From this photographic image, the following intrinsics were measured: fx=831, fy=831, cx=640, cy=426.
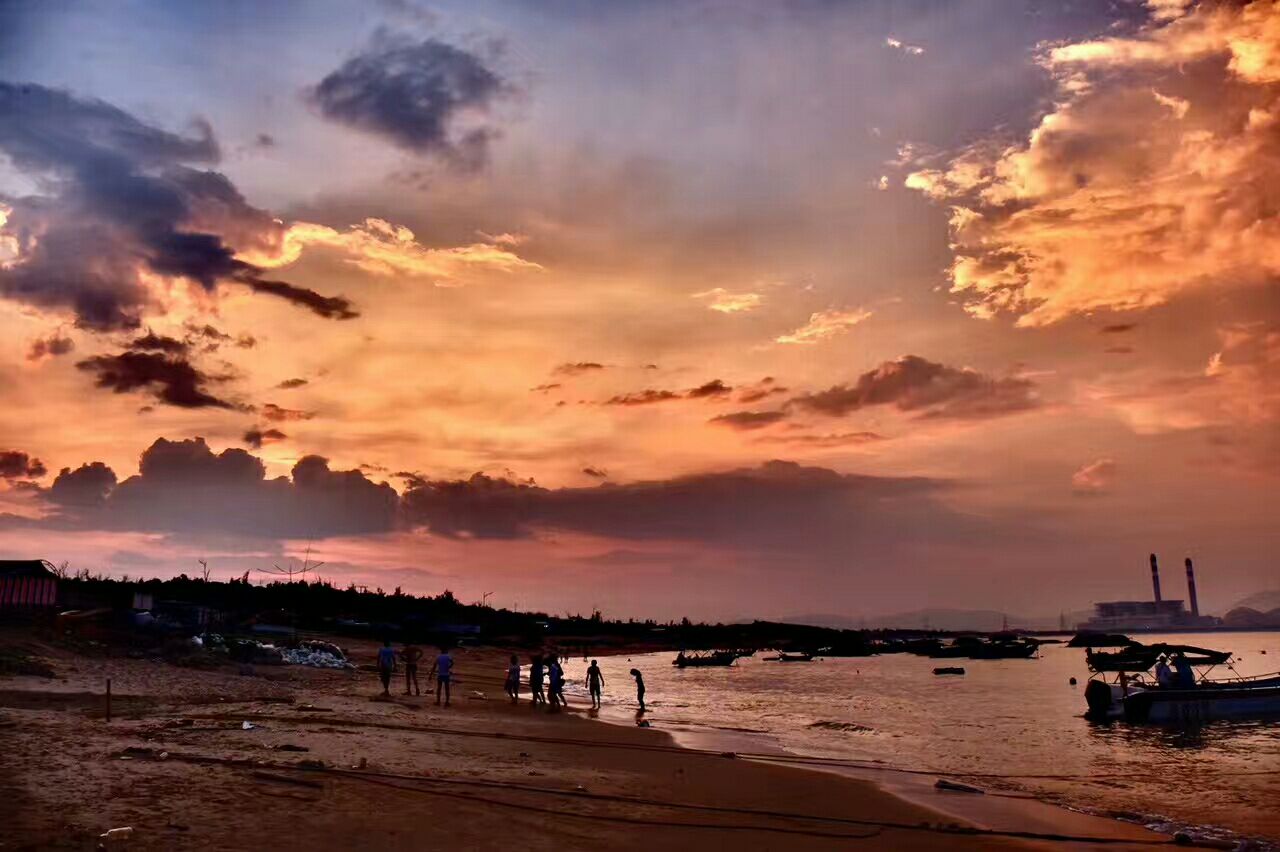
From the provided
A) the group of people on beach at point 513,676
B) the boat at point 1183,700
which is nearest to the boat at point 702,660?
the boat at point 1183,700

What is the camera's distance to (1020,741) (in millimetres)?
33562

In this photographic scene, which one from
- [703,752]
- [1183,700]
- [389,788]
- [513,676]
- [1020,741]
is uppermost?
[389,788]

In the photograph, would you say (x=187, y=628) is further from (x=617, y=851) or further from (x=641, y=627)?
(x=641, y=627)

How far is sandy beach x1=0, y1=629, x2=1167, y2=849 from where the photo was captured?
11.4 meters

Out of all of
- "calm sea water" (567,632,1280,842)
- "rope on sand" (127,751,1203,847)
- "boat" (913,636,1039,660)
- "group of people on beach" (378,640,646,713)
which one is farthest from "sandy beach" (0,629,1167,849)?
"boat" (913,636,1039,660)

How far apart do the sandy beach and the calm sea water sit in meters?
4.51

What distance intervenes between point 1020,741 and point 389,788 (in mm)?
28391

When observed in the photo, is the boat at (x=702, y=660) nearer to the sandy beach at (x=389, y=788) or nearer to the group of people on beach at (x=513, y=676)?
the group of people on beach at (x=513, y=676)

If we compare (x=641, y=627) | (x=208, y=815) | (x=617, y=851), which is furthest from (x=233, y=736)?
(x=641, y=627)

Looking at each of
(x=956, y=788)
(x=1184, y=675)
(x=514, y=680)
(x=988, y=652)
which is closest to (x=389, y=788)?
(x=956, y=788)

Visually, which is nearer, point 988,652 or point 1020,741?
point 1020,741

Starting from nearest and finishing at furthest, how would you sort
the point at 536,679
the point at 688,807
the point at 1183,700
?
the point at 688,807 → the point at 536,679 → the point at 1183,700

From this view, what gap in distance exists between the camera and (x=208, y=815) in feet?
37.6

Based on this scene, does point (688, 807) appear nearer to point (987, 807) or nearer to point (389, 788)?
point (389, 788)
